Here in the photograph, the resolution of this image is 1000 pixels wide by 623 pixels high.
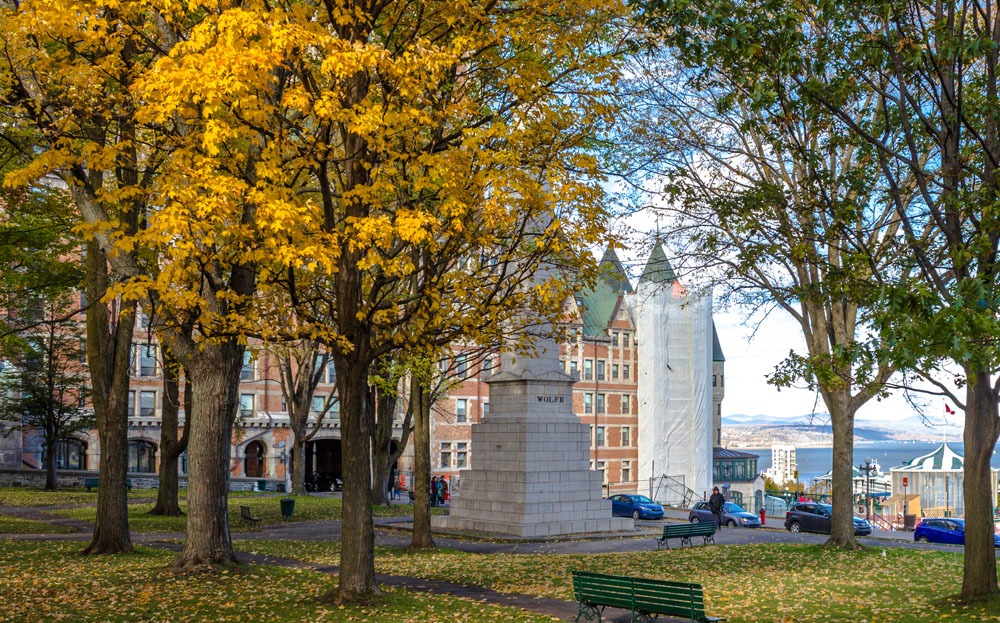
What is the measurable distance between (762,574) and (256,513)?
2141 cm

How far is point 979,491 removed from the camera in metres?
14.4

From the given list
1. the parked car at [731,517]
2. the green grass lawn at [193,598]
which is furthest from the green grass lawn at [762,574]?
the parked car at [731,517]

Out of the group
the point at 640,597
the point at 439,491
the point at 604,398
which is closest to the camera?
the point at 640,597

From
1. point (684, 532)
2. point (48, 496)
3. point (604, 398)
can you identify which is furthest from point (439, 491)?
point (604, 398)

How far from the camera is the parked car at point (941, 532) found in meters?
33.4

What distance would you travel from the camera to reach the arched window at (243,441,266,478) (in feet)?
214

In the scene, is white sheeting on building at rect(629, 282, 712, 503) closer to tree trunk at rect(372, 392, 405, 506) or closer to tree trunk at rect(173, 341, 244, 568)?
tree trunk at rect(372, 392, 405, 506)

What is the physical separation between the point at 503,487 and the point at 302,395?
17644 mm

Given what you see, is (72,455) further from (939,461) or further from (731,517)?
Answer: (939,461)

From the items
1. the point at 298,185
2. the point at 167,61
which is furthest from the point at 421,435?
the point at 167,61

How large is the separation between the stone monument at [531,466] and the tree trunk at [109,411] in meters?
12.8

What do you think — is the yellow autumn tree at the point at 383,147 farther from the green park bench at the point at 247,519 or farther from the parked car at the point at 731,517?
the parked car at the point at 731,517

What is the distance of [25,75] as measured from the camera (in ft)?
49.8

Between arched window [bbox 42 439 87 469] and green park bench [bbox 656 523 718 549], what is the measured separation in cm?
4389
